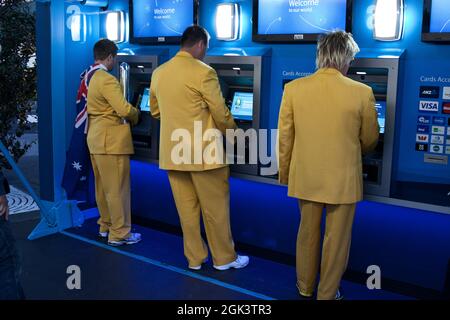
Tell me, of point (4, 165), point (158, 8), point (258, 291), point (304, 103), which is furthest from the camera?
point (4, 165)

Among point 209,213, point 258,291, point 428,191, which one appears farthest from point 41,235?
point 428,191

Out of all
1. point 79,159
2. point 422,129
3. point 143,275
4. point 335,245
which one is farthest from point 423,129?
point 79,159

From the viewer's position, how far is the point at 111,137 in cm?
440

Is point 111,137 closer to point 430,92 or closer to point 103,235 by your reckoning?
point 103,235

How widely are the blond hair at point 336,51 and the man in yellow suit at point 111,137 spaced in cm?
171

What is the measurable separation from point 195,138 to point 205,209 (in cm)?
53

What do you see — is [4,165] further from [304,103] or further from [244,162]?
[304,103]

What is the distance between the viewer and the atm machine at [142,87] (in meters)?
4.72

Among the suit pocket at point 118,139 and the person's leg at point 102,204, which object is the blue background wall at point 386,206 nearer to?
the suit pocket at point 118,139

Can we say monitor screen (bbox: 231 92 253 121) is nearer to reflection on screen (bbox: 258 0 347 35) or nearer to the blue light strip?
reflection on screen (bbox: 258 0 347 35)

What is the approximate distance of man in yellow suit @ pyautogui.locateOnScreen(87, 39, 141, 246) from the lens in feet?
14.0

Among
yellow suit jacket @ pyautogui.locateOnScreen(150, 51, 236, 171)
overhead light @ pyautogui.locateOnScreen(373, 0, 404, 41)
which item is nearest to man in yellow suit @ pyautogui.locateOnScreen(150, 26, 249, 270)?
yellow suit jacket @ pyautogui.locateOnScreen(150, 51, 236, 171)

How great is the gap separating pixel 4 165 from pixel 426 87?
5.02m
